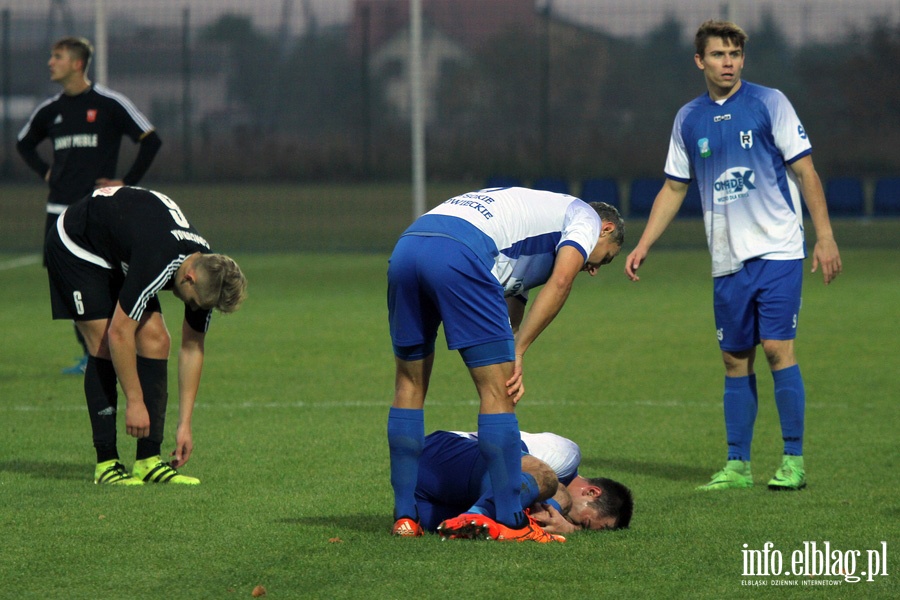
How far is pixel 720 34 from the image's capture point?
6.40 meters

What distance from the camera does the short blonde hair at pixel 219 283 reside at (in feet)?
Answer: 19.0

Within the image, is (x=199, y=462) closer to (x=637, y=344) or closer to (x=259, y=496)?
(x=259, y=496)

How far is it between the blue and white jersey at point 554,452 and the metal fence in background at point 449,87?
69.9ft

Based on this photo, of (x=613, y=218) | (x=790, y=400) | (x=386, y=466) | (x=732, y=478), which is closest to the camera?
(x=613, y=218)

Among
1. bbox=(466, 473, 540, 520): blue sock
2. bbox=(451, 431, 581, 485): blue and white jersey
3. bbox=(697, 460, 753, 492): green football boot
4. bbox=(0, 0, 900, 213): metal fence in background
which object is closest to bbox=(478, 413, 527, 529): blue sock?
bbox=(466, 473, 540, 520): blue sock

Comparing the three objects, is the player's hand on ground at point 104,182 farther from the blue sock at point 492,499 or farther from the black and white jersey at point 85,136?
the blue sock at point 492,499

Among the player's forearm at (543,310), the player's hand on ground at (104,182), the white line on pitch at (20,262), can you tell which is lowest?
the white line on pitch at (20,262)

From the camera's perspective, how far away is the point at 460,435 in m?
5.66

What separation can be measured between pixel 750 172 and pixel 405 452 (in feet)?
7.80

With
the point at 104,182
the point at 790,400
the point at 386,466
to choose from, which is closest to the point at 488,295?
the point at 386,466

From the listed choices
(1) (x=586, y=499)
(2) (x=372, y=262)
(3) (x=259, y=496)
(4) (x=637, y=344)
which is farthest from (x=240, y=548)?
(2) (x=372, y=262)

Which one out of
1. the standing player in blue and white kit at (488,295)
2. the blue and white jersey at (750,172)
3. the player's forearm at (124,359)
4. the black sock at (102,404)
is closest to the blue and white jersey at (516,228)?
the standing player in blue and white kit at (488,295)

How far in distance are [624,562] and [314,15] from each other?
83.6ft

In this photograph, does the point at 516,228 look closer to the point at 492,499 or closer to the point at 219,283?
the point at 492,499
